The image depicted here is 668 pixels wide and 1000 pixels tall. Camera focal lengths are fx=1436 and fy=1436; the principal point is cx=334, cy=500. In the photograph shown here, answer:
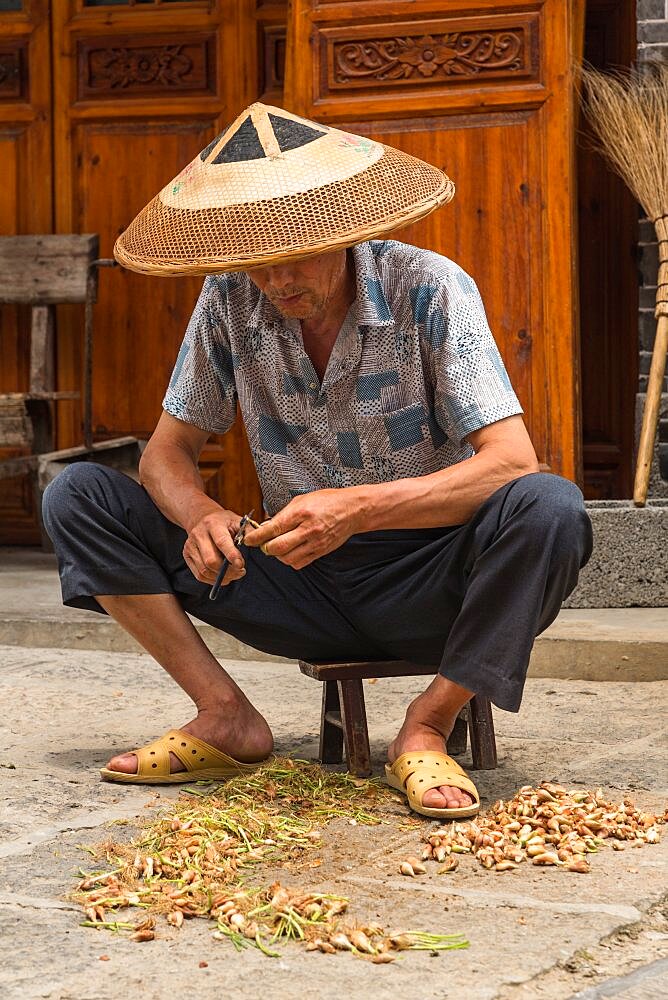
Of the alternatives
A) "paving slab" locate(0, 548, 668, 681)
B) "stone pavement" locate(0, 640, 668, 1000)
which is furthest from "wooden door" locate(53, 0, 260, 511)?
"stone pavement" locate(0, 640, 668, 1000)

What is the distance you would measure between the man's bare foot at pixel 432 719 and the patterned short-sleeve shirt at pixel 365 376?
42 cm

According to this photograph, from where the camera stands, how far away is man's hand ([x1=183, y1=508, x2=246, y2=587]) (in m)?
2.64

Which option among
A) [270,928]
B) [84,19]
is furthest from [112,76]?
[270,928]

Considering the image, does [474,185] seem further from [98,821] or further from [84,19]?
[98,821]

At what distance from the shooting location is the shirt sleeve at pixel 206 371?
288cm

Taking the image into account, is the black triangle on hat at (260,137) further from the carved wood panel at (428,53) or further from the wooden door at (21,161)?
the wooden door at (21,161)

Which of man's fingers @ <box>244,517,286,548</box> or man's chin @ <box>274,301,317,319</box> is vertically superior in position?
man's chin @ <box>274,301,317,319</box>

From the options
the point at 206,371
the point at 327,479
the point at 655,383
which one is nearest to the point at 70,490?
the point at 206,371

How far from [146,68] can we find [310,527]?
3.82 meters

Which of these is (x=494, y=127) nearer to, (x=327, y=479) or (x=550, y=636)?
(x=550, y=636)

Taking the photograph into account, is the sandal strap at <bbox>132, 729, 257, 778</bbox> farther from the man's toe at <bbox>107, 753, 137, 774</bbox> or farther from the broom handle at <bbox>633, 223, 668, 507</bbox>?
the broom handle at <bbox>633, 223, 668, 507</bbox>

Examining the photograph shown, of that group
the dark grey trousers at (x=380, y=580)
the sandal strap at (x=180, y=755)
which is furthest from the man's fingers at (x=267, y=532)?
the sandal strap at (x=180, y=755)

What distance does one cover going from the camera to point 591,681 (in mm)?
3889

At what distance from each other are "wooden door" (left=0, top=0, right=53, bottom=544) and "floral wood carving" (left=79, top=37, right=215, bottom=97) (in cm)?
20
